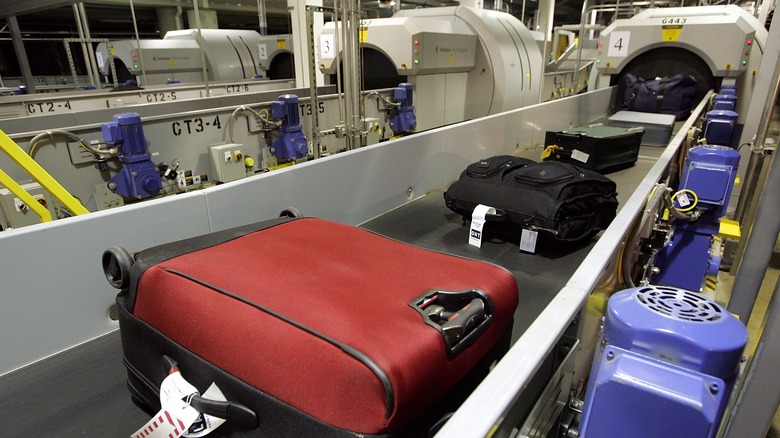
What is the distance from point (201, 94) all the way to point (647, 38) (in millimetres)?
5079

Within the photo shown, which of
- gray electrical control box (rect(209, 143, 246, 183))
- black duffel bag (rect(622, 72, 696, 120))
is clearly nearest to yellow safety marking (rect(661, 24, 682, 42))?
black duffel bag (rect(622, 72, 696, 120))

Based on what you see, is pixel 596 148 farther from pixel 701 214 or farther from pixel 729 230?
pixel 729 230

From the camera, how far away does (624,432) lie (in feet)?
2.10

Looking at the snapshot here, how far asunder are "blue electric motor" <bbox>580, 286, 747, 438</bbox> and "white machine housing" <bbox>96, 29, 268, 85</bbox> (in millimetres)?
5829

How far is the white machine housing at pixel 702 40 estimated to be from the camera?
464cm

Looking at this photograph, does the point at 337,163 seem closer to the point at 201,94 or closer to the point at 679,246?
the point at 679,246

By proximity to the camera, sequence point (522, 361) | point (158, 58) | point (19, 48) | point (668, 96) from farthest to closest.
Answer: point (158, 58)
point (668, 96)
point (19, 48)
point (522, 361)

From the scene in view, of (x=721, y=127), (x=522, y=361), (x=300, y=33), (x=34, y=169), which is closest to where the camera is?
(x=522, y=361)

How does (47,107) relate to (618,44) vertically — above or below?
below

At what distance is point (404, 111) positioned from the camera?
13.6ft

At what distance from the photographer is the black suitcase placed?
2.71 m

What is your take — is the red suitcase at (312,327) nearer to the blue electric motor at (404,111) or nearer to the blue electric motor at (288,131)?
the blue electric motor at (288,131)

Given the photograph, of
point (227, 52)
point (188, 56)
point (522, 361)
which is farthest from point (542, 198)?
point (227, 52)

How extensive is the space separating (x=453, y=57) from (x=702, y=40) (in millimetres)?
2853
